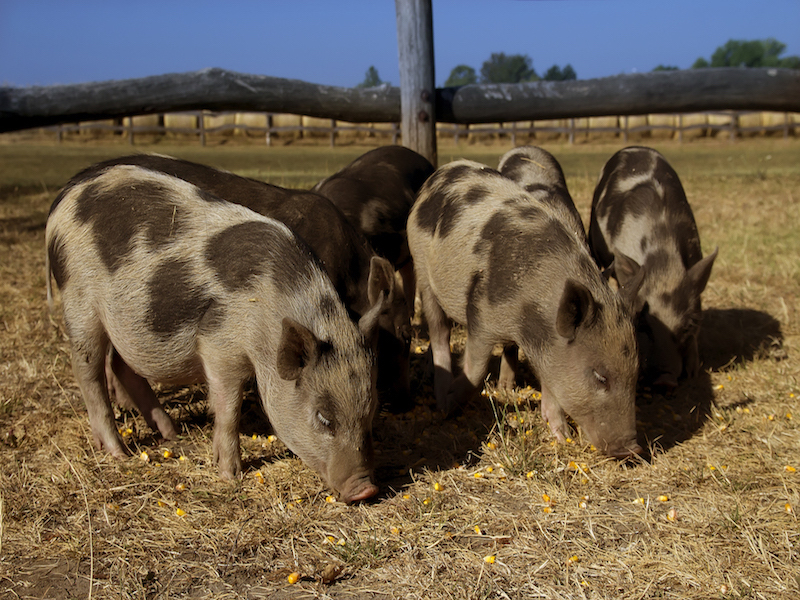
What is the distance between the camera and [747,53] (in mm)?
128375

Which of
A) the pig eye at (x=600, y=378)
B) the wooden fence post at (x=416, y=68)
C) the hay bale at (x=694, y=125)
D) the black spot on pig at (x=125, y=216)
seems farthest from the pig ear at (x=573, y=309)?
the hay bale at (x=694, y=125)

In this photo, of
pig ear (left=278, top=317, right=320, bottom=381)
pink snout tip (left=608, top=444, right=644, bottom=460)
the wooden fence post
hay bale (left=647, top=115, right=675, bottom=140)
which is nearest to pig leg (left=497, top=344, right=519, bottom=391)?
pink snout tip (left=608, top=444, right=644, bottom=460)

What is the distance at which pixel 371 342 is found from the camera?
3662 mm

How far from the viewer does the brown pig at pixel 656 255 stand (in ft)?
16.6

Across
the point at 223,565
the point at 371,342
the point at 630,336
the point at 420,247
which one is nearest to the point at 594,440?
the point at 630,336

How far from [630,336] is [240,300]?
2124 mm

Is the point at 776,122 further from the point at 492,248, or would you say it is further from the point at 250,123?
the point at 492,248

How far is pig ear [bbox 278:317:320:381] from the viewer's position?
129 inches

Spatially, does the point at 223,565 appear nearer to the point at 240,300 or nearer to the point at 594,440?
the point at 240,300

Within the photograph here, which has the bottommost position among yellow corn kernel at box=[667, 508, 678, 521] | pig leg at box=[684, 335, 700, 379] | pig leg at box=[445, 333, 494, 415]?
yellow corn kernel at box=[667, 508, 678, 521]

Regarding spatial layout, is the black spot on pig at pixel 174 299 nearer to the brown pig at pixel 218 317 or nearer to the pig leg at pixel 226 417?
the brown pig at pixel 218 317

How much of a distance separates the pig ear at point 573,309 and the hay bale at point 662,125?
1051 inches

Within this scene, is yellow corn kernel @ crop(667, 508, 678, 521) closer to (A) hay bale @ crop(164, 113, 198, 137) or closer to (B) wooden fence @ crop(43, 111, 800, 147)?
(B) wooden fence @ crop(43, 111, 800, 147)

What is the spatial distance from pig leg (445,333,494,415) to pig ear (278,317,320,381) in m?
1.27
